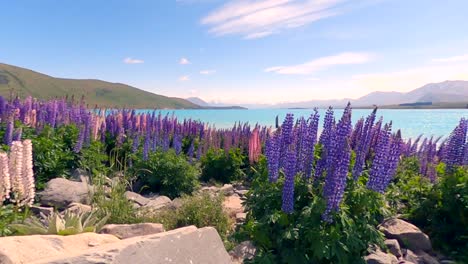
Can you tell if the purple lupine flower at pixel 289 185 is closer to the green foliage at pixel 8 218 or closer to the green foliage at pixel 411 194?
the green foliage at pixel 411 194

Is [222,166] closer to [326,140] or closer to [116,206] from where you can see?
[116,206]

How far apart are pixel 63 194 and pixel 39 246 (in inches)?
160

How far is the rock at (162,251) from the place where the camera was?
3.32 m

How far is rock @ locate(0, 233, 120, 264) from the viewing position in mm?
3477

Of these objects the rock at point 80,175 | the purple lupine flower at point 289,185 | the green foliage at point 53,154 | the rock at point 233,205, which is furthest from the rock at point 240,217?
the green foliage at point 53,154

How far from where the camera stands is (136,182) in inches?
408

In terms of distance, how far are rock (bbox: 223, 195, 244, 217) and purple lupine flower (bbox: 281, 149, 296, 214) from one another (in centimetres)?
373

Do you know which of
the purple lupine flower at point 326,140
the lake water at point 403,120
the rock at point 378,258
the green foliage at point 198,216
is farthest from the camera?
the lake water at point 403,120

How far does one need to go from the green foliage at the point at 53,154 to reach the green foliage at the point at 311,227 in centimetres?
568

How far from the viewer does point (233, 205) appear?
29.8 feet

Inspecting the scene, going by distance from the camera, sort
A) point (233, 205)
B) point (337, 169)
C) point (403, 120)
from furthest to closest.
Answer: point (403, 120)
point (233, 205)
point (337, 169)

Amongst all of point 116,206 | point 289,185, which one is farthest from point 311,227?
point 116,206

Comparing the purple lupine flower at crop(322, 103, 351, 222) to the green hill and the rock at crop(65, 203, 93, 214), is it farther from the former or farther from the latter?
the green hill

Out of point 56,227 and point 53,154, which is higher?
point 53,154
